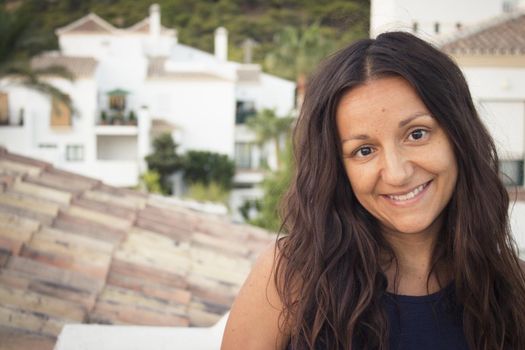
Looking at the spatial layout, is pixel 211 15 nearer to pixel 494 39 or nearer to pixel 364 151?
pixel 494 39

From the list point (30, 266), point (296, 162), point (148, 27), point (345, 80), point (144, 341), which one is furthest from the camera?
point (148, 27)

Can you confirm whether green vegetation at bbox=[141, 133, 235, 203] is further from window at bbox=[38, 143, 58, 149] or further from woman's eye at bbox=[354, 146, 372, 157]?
woman's eye at bbox=[354, 146, 372, 157]

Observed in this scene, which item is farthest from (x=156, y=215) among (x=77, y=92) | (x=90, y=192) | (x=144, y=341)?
(x=77, y=92)

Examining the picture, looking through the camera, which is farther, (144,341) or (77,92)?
(77,92)

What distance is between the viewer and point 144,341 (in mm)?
2303

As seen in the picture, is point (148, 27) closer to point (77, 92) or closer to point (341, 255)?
point (77, 92)

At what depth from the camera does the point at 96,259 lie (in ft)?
13.2

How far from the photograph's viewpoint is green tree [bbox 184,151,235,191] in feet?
111

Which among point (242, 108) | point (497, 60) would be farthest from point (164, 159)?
point (497, 60)

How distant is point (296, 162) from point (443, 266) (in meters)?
0.40

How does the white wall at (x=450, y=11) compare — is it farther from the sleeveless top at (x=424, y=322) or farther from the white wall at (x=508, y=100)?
the sleeveless top at (x=424, y=322)

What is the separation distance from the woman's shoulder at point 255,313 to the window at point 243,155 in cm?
3501

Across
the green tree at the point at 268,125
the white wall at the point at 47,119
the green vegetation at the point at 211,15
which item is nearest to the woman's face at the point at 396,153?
the white wall at the point at 47,119

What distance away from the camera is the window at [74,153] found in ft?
107
